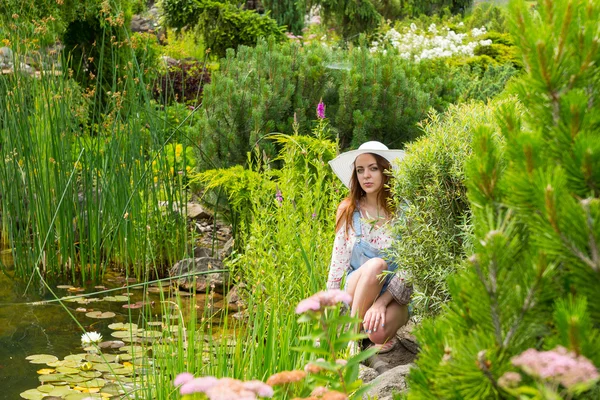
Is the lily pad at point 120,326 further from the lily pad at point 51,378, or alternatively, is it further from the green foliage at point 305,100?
the green foliage at point 305,100

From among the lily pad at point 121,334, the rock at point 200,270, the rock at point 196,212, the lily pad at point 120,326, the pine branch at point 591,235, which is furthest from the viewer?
the rock at point 196,212

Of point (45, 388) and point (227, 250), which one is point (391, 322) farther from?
point (227, 250)

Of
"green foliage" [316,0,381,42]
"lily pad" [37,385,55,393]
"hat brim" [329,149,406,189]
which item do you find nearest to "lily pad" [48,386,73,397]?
"lily pad" [37,385,55,393]

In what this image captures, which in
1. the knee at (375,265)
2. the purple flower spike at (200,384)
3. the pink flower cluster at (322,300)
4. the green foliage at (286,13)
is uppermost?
the green foliage at (286,13)

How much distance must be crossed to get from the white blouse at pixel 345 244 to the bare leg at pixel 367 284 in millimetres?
98

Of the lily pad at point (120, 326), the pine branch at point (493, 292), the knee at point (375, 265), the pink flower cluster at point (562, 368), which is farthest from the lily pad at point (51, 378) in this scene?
the pink flower cluster at point (562, 368)

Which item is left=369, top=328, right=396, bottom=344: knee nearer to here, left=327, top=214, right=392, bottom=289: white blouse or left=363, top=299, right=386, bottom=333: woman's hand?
left=363, top=299, right=386, bottom=333: woman's hand

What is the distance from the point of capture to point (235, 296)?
441 centimetres

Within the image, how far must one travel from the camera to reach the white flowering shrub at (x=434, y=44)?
9673mm

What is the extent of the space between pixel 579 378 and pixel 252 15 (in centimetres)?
977

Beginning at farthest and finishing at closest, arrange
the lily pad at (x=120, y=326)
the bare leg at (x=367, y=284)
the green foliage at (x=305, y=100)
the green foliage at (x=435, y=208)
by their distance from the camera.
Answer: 1. the green foliage at (x=305, y=100)
2. the lily pad at (x=120, y=326)
3. the bare leg at (x=367, y=284)
4. the green foliage at (x=435, y=208)

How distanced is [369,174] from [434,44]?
7.67m

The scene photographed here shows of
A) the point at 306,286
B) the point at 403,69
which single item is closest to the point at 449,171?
the point at 306,286

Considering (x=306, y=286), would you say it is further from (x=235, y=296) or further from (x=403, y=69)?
(x=403, y=69)
